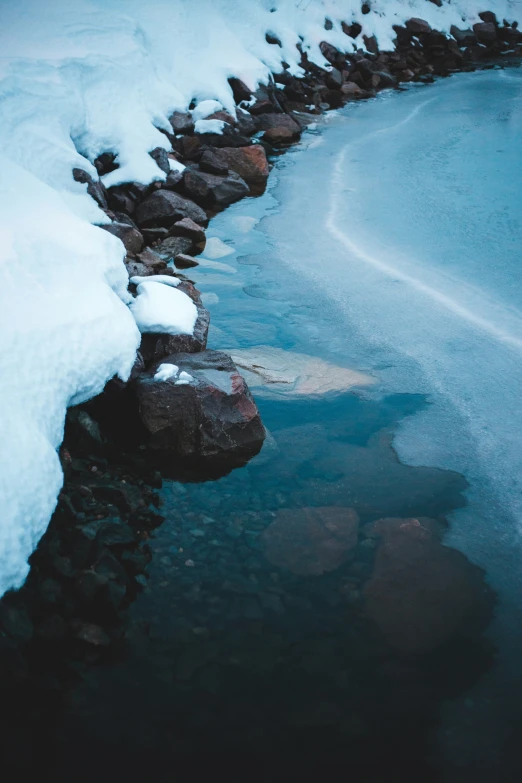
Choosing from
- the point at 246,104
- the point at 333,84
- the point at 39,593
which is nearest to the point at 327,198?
the point at 246,104

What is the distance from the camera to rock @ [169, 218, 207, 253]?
15.8 feet

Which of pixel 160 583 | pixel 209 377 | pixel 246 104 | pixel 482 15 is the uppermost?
pixel 482 15

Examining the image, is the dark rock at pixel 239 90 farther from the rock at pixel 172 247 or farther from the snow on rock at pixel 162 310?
the snow on rock at pixel 162 310

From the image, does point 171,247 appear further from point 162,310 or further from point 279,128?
point 279,128

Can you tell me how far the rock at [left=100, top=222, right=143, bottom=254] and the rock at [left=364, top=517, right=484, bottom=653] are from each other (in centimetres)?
292

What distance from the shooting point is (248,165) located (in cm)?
652

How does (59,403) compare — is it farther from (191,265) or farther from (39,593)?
(191,265)

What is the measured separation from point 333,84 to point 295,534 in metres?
10.7

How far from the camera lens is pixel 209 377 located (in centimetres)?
264

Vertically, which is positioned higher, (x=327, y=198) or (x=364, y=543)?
(x=327, y=198)

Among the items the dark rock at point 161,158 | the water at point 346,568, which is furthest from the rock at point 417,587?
the dark rock at point 161,158

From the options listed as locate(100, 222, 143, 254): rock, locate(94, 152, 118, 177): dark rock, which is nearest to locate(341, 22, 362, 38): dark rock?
locate(94, 152, 118, 177): dark rock

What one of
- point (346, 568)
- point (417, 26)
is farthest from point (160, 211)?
point (417, 26)

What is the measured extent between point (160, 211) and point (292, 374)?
259 centimetres
